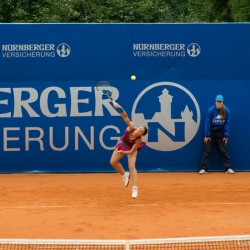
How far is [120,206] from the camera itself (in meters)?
9.96

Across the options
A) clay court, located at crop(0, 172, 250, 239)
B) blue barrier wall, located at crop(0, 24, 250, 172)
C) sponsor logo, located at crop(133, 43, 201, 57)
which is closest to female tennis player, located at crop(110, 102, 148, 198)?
clay court, located at crop(0, 172, 250, 239)

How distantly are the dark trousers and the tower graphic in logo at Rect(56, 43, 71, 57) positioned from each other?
3365 mm

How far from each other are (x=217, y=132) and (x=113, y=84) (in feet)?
7.64

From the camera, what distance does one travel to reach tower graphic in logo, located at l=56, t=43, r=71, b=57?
13.3 meters

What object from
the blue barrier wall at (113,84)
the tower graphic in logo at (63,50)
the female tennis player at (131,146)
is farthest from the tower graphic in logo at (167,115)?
the female tennis player at (131,146)

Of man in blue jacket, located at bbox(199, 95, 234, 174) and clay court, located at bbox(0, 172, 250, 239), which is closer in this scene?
clay court, located at bbox(0, 172, 250, 239)

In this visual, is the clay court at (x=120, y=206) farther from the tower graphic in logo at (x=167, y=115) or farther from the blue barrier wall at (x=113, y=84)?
the tower graphic in logo at (x=167, y=115)

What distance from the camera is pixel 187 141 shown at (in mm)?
13500

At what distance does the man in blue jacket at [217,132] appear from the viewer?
1318 cm

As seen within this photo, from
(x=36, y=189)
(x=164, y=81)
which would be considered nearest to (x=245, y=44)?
(x=164, y=81)

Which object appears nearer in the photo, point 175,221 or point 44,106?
point 175,221

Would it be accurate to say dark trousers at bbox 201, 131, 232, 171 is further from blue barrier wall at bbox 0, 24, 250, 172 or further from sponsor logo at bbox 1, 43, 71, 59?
sponsor logo at bbox 1, 43, 71, 59

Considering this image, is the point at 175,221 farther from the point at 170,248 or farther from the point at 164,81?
the point at 164,81

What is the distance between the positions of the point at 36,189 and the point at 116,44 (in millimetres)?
3527
